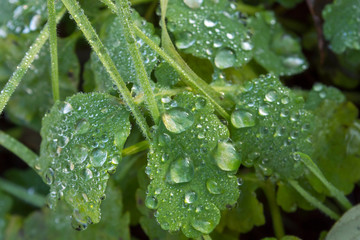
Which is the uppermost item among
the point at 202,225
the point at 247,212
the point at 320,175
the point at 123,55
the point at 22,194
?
the point at 123,55

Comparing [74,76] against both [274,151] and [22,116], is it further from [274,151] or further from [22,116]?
[274,151]

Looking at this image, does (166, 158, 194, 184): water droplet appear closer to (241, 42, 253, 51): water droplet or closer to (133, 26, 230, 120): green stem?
(133, 26, 230, 120): green stem

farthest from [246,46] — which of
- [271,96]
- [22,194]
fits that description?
[22,194]

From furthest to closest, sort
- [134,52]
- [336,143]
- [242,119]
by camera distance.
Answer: [336,143]
[242,119]
[134,52]

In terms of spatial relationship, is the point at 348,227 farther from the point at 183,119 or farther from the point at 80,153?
the point at 80,153

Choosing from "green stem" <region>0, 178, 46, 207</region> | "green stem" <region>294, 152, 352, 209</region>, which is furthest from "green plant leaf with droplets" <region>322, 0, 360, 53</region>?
"green stem" <region>0, 178, 46, 207</region>
